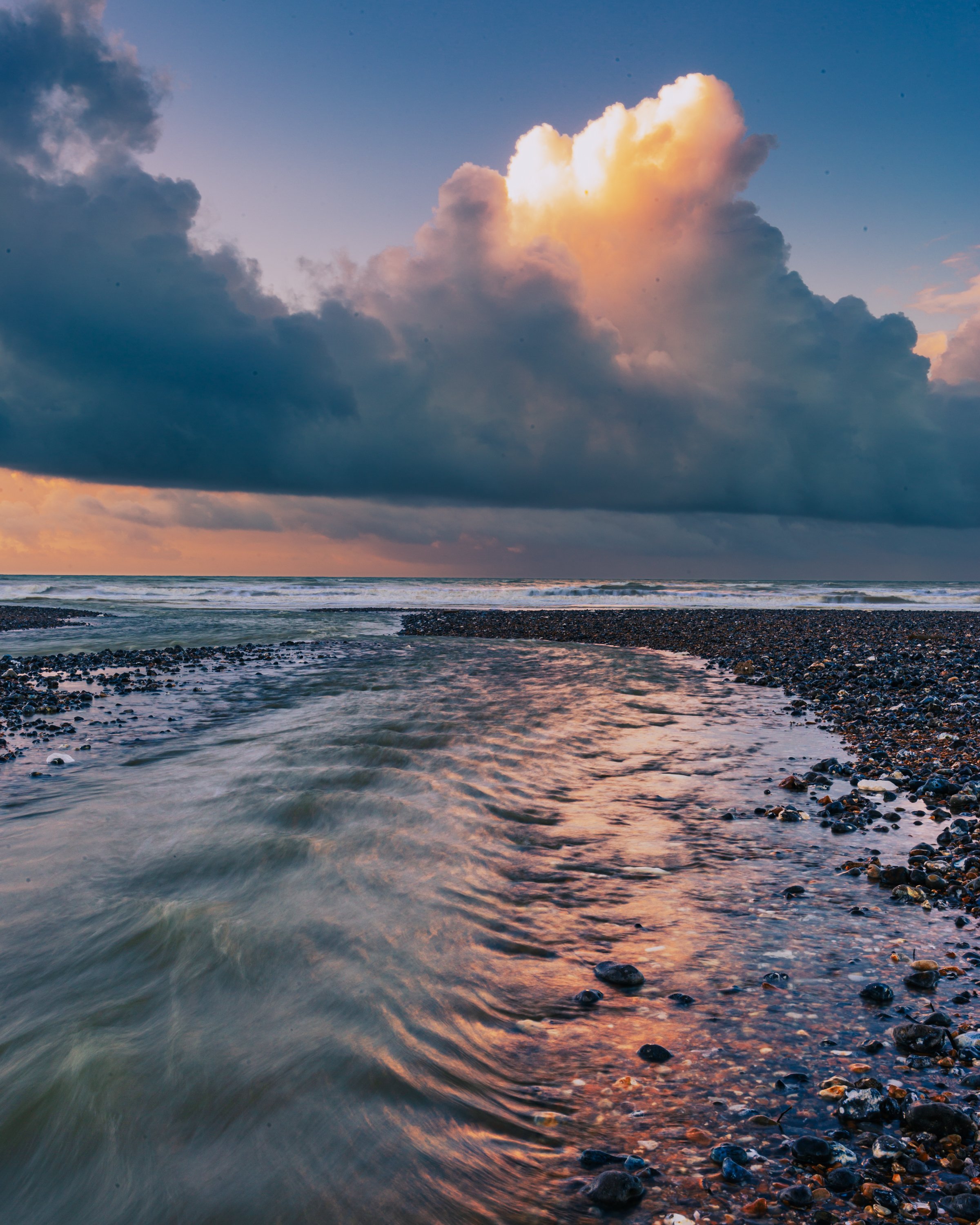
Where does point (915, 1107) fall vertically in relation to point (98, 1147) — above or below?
above

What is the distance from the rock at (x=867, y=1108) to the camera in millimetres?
2816

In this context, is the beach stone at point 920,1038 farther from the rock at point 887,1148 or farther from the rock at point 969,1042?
the rock at point 887,1148

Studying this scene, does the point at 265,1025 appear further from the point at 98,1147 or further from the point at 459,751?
the point at 459,751

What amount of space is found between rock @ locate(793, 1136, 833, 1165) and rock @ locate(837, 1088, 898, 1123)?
0.21 metres

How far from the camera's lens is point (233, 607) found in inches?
2158

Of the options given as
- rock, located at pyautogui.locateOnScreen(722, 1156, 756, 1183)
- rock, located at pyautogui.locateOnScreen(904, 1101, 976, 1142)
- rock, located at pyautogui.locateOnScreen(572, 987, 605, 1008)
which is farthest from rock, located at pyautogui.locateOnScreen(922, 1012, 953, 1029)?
rock, located at pyautogui.locateOnScreen(572, 987, 605, 1008)

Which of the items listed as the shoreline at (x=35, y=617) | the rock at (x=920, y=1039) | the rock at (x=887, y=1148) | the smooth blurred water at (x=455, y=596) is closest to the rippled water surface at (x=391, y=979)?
the rock at (x=920, y=1039)

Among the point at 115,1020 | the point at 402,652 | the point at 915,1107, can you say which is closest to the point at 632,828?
A: the point at 915,1107

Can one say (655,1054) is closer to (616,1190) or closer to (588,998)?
(588,998)

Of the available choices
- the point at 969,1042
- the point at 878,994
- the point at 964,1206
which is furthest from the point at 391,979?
the point at 969,1042

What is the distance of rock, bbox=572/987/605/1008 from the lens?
388cm

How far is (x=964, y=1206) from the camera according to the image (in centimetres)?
238

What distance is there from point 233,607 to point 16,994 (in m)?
53.7

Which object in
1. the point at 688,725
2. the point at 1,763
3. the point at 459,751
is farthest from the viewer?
the point at 688,725
